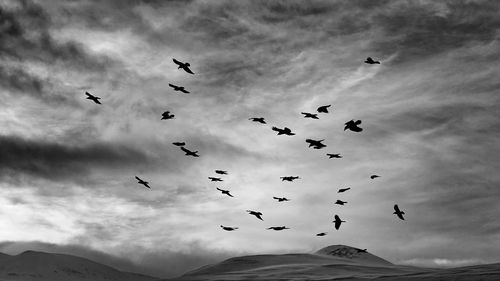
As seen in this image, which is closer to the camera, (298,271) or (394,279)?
(394,279)

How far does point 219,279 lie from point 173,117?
131302 mm

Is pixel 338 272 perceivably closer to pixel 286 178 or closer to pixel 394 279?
pixel 394 279

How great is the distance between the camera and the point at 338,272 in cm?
18700

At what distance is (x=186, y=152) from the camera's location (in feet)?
255

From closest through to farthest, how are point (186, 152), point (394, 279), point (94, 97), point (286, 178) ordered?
1. point (94, 97)
2. point (186, 152)
3. point (286, 178)
4. point (394, 279)

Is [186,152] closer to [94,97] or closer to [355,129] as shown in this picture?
[94,97]

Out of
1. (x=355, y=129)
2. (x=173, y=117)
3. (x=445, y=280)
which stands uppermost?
(x=173, y=117)

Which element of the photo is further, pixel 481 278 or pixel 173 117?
pixel 481 278

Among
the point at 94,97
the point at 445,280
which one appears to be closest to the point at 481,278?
the point at 445,280

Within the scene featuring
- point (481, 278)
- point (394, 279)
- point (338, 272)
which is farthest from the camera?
point (338, 272)

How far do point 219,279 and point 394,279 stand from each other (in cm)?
6666

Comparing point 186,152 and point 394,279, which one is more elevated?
point 186,152

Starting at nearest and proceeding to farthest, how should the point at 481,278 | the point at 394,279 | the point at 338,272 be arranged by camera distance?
the point at 481,278 → the point at 394,279 → the point at 338,272

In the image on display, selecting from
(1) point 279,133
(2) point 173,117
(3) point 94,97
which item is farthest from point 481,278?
(3) point 94,97
